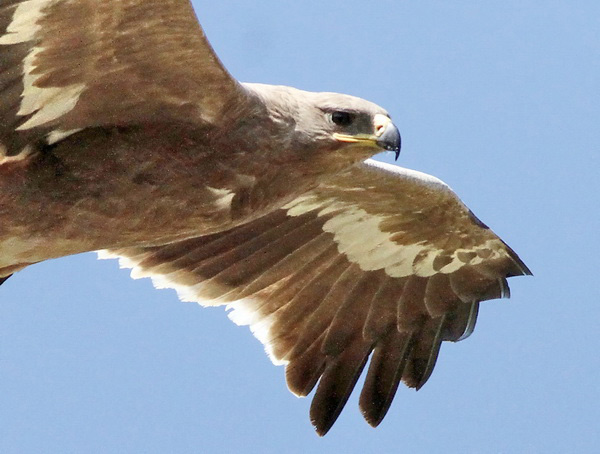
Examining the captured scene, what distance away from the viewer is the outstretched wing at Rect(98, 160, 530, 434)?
7602mm

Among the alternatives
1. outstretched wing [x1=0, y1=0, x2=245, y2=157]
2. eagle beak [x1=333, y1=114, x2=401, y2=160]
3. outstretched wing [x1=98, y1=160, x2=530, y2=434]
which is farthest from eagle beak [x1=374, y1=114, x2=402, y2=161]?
outstretched wing [x1=98, y1=160, x2=530, y2=434]

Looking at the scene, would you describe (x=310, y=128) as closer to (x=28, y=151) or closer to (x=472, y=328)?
(x=28, y=151)

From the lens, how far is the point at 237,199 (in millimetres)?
6066

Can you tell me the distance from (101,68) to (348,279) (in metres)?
2.85

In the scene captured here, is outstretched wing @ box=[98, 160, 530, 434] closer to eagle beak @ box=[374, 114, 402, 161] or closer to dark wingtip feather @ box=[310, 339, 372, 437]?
dark wingtip feather @ box=[310, 339, 372, 437]

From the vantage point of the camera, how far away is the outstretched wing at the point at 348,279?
760 centimetres

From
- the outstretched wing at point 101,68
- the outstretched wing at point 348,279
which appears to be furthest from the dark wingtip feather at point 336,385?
the outstretched wing at point 101,68

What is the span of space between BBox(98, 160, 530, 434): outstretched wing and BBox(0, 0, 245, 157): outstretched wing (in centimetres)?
172

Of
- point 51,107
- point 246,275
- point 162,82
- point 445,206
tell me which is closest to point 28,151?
point 51,107

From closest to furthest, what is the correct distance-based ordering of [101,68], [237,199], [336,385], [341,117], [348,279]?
1. [101,68]
2. [237,199]
3. [341,117]
4. [336,385]
5. [348,279]

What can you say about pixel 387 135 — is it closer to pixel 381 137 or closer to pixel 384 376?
pixel 381 137

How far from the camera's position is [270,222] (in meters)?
7.79

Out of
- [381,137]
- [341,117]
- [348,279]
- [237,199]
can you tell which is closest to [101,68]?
[237,199]

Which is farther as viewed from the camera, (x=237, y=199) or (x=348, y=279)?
(x=348, y=279)
